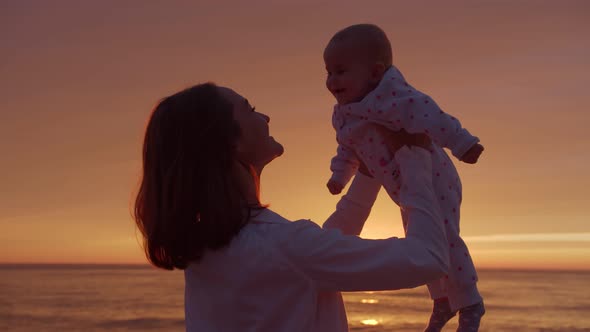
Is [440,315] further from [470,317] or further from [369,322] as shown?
[369,322]

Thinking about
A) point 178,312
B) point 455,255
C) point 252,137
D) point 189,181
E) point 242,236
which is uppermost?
point 252,137

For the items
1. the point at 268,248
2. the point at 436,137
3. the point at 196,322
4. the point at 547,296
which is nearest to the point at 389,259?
the point at 268,248

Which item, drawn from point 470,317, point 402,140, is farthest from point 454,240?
point 402,140

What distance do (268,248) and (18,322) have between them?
2779 cm

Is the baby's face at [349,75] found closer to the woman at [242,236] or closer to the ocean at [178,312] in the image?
the woman at [242,236]

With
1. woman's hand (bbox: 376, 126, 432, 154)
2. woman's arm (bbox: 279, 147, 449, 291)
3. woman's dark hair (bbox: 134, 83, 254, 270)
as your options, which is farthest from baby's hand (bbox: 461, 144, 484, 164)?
woman's dark hair (bbox: 134, 83, 254, 270)

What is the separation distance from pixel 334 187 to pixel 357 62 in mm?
Result: 549

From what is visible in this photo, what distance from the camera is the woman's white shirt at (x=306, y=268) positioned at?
6.18 feet

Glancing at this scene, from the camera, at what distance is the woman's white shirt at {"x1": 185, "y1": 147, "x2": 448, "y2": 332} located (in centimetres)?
188

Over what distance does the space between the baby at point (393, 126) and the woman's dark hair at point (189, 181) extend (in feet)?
1.63

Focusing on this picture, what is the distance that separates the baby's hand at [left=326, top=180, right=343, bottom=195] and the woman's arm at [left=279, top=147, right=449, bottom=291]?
699mm

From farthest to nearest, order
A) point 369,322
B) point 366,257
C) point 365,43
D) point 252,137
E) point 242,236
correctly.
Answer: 1. point 369,322
2. point 365,43
3. point 252,137
4. point 242,236
5. point 366,257

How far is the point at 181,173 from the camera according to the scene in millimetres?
2031

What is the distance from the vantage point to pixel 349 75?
241 centimetres
